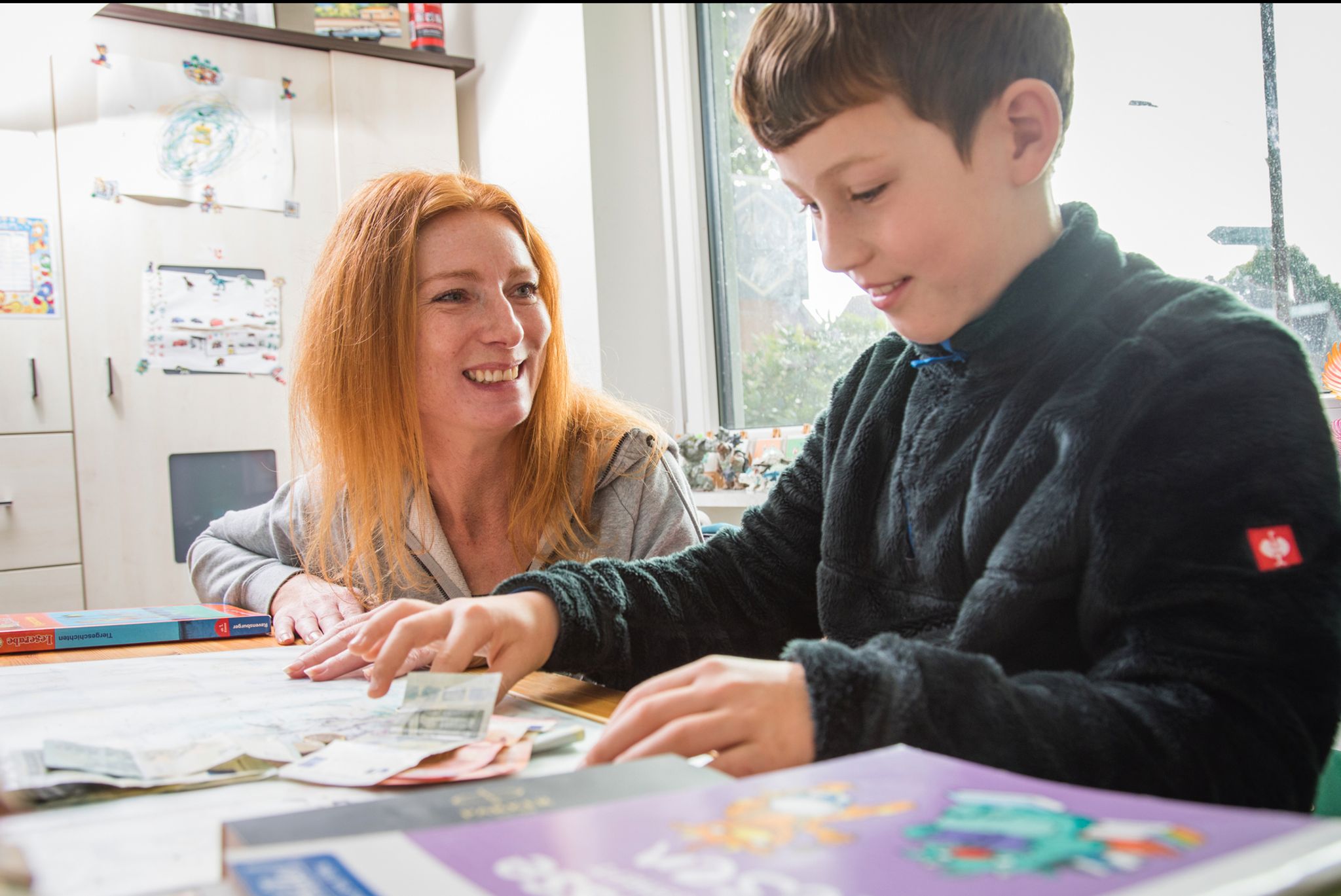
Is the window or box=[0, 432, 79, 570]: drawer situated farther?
box=[0, 432, 79, 570]: drawer

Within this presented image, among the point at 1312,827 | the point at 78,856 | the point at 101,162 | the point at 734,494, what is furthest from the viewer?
the point at 101,162

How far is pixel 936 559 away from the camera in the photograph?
29.3 inches

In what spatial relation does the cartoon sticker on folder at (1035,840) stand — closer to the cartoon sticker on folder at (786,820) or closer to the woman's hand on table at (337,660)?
the cartoon sticker on folder at (786,820)

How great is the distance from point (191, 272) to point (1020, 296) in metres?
2.44

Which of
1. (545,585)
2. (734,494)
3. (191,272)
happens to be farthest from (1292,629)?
(191,272)

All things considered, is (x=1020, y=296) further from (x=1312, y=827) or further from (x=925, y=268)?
(x=1312, y=827)

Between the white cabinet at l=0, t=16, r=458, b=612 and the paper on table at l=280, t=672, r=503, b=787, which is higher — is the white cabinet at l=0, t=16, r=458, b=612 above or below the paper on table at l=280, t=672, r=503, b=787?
above

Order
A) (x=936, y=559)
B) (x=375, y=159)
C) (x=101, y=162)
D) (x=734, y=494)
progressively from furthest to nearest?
(x=375, y=159) < (x=101, y=162) < (x=734, y=494) < (x=936, y=559)

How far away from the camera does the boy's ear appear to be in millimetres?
686

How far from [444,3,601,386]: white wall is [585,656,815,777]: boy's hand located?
186 cm

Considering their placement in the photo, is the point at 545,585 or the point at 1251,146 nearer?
the point at 545,585

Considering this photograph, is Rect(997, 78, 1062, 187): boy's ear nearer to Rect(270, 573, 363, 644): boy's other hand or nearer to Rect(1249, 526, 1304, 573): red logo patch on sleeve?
Rect(1249, 526, 1304, 573): red logo patch on sleeve

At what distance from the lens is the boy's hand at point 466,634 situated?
0.73 m

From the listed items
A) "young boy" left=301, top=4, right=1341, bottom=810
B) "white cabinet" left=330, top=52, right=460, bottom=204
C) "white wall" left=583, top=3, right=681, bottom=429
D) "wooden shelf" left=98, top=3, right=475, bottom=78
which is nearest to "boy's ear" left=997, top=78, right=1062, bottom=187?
"young boy" left=301, top=4, right=1341, bottom=810
